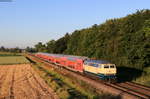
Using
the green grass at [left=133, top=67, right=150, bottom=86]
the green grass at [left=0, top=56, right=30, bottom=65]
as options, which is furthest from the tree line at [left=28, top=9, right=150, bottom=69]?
the green grass at [left=0, top=56, right=30, bottom=65]

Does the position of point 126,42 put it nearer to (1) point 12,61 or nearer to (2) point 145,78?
(2) point 145,78

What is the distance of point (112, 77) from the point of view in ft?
91.8

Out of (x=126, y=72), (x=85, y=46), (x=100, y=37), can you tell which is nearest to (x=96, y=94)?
(x=126, y=72)

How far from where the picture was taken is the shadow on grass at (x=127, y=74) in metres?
33.2

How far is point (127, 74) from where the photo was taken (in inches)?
1419

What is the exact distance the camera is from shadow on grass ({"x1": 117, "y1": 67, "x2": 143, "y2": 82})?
33.2 metres

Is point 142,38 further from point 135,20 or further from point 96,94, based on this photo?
point 96,94

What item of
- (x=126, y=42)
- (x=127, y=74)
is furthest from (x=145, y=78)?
(x=126, y=42)

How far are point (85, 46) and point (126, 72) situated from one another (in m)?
26.1

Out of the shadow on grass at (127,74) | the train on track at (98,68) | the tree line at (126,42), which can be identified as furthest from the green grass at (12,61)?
the shadow on grass at (127,74)

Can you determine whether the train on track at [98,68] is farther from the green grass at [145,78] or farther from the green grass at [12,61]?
the green grass at [12,61]

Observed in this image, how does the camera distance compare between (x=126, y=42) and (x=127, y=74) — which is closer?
(x=127, y=74)

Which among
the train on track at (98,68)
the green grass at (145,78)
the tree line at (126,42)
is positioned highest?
the tree line at (126,42)

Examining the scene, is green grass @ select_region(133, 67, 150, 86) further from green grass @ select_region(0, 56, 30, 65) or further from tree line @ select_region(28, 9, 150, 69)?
green grass @ select_region(0, 56, 30, 65)
